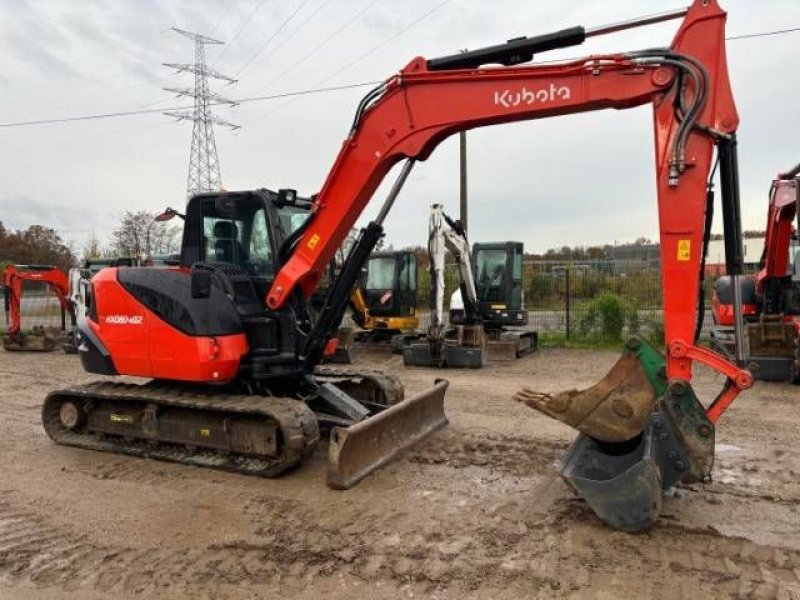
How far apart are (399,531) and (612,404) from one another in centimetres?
165

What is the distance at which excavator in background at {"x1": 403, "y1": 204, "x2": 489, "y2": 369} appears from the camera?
12.2 meters

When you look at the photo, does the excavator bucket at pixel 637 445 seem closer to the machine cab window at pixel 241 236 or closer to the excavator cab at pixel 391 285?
the machine cab window at pixel 241 236

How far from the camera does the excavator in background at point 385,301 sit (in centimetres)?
→ 1466

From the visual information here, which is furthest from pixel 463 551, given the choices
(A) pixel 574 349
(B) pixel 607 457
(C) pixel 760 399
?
(A) pixel 574 349

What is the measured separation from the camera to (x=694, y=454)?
4223 mm

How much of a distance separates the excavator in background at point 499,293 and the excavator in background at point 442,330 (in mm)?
1415

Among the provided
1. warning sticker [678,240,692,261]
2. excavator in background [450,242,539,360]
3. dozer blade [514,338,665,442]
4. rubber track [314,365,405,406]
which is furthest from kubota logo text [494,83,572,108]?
excavator in background [450,242,539,360]

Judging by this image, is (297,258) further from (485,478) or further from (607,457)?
(607,457)

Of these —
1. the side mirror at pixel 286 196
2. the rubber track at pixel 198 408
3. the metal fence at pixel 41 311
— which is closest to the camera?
the rubber track at pixel 198 408

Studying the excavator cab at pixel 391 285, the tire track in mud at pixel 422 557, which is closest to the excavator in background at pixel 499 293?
the excavator cab at pixel 391 285

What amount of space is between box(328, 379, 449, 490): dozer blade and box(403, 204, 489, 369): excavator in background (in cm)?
511

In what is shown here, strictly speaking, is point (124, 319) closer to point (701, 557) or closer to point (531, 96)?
point (531, 96)

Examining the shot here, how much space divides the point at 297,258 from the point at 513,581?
3244 millimetres

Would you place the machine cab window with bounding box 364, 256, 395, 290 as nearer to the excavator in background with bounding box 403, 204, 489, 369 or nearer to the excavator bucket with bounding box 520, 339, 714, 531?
the excavator in background with bounding box 403, 204, 489, 369
